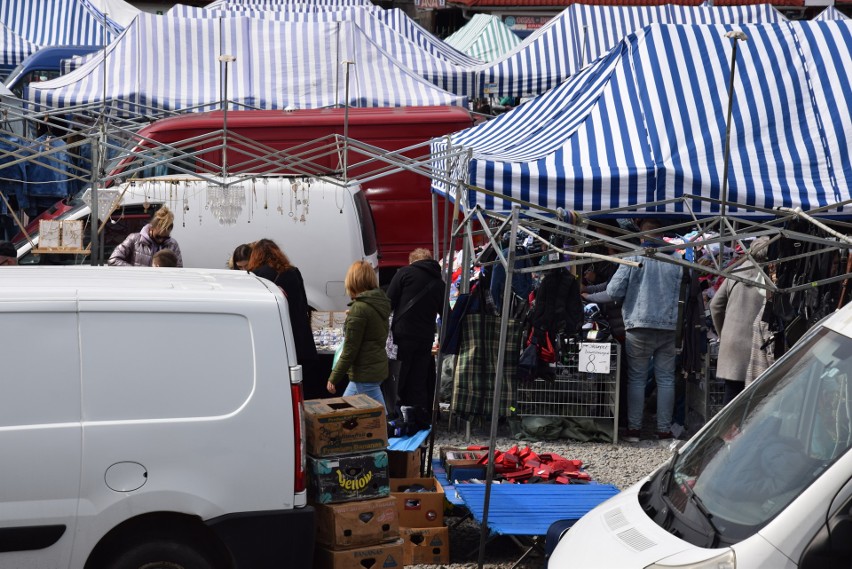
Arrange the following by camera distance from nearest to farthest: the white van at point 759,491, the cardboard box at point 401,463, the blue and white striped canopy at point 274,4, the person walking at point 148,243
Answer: the white van at point 759,491
the cardboard box at point 401,463
the person walking at point 148,243
the blue and white striped canopy at point 274,4

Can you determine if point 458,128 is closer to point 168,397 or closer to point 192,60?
point 192,60

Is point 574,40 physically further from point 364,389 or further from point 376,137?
point 364,389

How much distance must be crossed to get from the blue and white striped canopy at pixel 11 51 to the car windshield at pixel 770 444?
71.6ft

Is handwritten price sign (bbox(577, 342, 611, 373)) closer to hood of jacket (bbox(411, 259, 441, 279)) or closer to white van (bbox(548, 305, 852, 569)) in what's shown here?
hood of jacket (bbox(411, 259, 441, 279))

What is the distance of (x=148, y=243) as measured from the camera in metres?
10.4

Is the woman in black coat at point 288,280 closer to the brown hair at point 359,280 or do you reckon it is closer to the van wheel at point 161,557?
the brown hair at point 359,280

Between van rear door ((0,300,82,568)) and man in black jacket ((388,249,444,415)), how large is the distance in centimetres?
464

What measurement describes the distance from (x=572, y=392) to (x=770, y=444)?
5629 mm

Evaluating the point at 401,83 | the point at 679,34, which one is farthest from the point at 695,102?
the point at 401,83

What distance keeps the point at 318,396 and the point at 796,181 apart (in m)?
4.32

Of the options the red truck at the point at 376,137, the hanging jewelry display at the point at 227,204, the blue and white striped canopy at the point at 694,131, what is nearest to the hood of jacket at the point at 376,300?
the blue and white striped canopy at the point at 694,131

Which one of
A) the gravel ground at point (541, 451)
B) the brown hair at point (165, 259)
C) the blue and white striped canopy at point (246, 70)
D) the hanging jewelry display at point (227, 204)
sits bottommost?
the gravel ground at point (541, 451)

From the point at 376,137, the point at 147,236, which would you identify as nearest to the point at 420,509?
the point at 147,236

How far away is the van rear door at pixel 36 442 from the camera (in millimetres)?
4555
